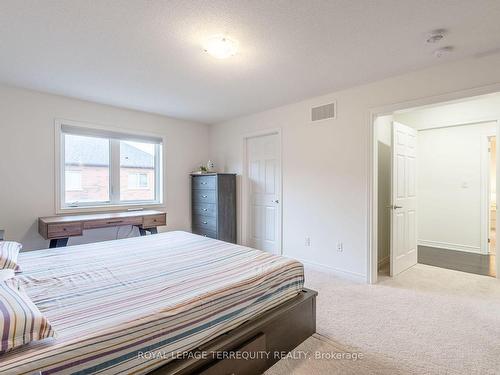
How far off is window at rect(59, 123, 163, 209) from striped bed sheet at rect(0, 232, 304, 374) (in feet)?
5.65

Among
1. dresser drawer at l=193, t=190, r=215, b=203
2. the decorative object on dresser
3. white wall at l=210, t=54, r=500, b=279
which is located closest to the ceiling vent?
white wall at l=210, t=54, r=500, b=279

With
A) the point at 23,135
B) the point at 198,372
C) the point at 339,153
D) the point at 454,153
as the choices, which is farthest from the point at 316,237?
the point at 23,135

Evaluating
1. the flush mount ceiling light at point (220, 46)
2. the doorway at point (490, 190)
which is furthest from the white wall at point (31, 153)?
the doorway at point (490, 190)

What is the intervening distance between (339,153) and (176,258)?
7.80 feet

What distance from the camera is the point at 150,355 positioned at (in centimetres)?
114

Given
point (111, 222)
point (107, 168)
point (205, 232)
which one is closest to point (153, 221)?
point (111, 222)

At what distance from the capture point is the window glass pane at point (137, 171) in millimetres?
4203

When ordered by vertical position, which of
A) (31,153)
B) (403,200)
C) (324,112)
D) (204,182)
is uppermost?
(324,112)

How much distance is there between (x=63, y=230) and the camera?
3.10m

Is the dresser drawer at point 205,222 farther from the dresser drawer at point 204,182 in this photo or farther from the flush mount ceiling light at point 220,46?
the flush mount ceiling light at point 220,46

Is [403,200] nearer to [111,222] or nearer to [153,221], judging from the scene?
[153,221]

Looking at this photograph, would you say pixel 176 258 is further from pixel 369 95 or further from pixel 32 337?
pixel 369 95

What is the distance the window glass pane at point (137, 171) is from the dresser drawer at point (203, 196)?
738 mm

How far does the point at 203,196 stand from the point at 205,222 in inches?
18.0
